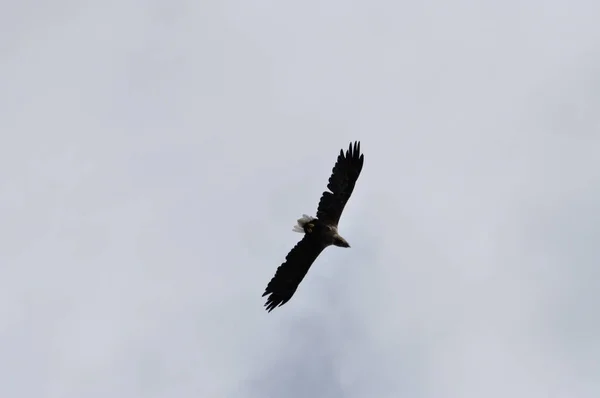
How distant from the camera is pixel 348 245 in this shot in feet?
132

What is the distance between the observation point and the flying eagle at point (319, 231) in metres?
38.9

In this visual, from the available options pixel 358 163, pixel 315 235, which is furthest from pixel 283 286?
pixel 358 163

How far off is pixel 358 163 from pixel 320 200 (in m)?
1.93

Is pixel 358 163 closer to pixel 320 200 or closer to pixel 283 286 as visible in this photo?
pixel 320 200

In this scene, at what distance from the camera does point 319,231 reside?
39.7m

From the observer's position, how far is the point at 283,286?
131 ft

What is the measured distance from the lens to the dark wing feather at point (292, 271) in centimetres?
3969

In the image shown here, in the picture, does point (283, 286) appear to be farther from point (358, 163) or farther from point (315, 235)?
point (358, 163)

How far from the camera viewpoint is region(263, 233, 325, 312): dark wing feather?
39.7 m

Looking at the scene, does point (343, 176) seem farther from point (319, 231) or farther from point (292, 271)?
point (292, 271)

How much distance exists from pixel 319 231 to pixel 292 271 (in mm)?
1691

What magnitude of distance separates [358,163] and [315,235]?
117 inches

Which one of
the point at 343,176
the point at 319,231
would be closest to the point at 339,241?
the point at 319,231

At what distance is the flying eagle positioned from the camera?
38938mm
